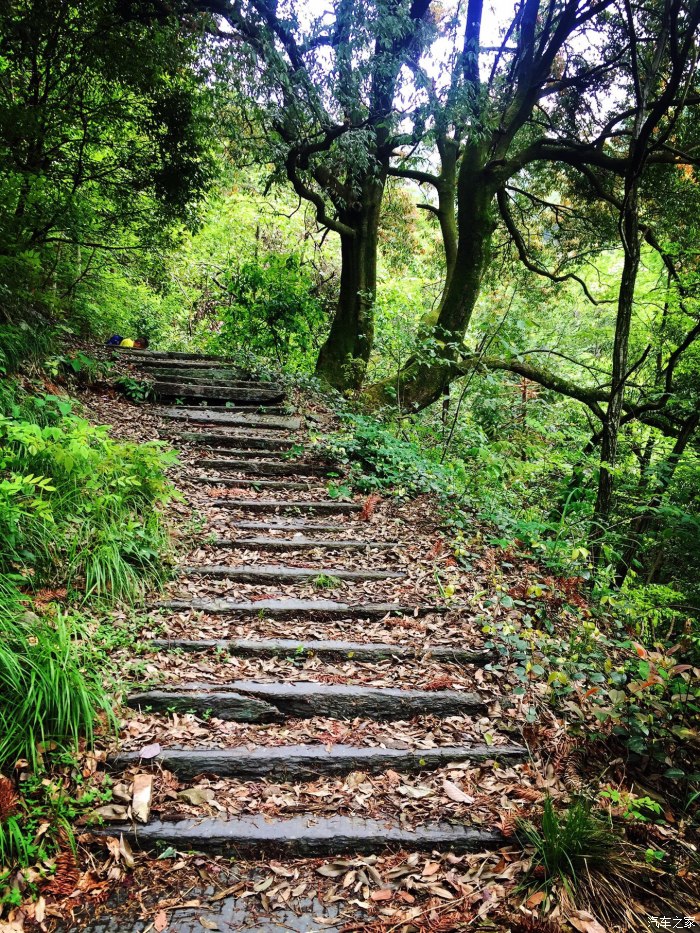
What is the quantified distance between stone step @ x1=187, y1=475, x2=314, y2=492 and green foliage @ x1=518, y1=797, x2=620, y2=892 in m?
4.24

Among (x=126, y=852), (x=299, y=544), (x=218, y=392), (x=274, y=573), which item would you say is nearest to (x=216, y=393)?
(x=218, y=392)

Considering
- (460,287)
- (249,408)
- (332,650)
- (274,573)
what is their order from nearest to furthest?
(332,650) < (274,573) < (249,408) < (460,287)

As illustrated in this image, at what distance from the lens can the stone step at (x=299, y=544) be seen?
4707 mm

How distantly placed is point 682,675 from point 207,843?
9.32 feet

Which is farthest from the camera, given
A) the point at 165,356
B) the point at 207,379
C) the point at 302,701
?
the point at 165,356

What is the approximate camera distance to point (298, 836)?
2408 mm

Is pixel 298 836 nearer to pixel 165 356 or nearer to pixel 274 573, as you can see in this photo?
pixel 274 573

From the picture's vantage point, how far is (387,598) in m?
4.12

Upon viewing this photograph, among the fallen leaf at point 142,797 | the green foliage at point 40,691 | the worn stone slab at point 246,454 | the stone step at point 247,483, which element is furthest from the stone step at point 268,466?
the fallen leaf at point 142,797

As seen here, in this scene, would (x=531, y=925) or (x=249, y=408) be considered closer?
(x=531, y=925)

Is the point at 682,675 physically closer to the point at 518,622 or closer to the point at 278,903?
the point at 518,622

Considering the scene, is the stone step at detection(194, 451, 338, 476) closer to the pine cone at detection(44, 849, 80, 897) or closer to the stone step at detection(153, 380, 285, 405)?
the stone step at detection(153, 380, 285, 405)

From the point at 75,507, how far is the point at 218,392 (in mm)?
4728

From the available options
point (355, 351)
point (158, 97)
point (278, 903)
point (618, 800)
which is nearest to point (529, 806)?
point (618, 800)
